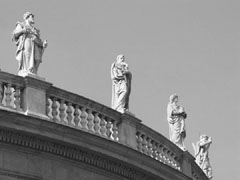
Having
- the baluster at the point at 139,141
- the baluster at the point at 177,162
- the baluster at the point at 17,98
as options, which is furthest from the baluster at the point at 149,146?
the baluster at the point at 17,98

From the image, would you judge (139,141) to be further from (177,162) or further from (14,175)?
(14,175)

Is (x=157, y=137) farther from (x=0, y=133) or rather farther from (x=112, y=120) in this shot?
(x=0, y=133)

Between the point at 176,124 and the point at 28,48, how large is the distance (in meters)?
8.47

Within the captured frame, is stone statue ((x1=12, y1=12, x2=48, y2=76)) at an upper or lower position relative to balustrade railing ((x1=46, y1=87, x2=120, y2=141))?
upper

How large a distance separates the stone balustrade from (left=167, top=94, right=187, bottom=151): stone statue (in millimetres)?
1346

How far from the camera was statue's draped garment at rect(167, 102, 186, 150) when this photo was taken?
37.0 m

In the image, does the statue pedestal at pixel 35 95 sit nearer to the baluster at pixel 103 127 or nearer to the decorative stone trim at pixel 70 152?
the decorative stone trim at pixel 70 152

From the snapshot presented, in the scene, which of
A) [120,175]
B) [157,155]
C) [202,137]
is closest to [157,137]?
[157,155]

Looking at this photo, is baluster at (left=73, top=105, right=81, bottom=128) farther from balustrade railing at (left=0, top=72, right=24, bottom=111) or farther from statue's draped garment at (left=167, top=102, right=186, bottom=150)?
statue's draped garment at (left=167, top=102, right=186, bottom=150)

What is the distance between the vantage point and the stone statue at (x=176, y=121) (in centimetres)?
3700

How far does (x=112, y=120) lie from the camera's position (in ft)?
106

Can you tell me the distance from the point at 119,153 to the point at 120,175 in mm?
753

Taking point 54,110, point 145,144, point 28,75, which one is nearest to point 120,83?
point 145,144

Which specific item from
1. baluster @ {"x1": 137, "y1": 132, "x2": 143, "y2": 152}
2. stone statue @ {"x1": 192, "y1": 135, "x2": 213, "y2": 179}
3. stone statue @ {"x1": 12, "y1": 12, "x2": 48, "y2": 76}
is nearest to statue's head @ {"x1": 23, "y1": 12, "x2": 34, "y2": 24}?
stone statue @ {"x1": 12, "y1": 12, "x2": 48, "y2": 76}
